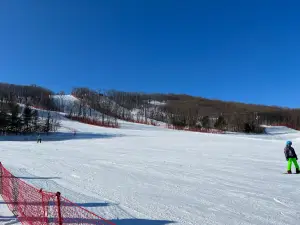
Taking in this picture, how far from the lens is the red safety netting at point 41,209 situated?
6.42 meters

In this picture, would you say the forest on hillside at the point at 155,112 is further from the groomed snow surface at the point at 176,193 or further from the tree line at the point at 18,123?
the groomed snow surface at the point at 176,193

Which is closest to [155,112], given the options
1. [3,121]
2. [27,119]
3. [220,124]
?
[220,124]

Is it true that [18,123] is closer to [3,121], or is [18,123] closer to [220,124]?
[3,121]

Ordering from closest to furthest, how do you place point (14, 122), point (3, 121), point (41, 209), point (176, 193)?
point (41, 209), point (176, 193), point (3, 121), point (14, 122)

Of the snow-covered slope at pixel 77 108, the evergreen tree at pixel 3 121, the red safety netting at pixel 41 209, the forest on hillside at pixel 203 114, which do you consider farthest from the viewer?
the snow-covered slope at pixel 77 108

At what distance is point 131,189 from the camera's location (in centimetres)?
1027

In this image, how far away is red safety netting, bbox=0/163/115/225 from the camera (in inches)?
253

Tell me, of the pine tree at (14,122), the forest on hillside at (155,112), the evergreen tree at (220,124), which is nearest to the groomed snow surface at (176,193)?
the pine tree at (14,122)

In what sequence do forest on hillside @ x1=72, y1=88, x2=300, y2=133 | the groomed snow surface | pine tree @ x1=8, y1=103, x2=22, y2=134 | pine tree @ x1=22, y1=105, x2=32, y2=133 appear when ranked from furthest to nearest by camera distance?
forest on hillside @ x1=72, y1=88, x2=300, y2=133
pine tree @ x1=22, y1=105, x2=32, y2=133
pine tree @ x1=8, y1=103, x2=22, y2=134
the groomed snow surface

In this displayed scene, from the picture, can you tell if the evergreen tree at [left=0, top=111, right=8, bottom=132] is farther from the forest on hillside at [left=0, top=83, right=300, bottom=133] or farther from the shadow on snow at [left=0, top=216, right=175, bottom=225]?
the shadow on snow at [left=0, top=216, right=175, bottom=225]

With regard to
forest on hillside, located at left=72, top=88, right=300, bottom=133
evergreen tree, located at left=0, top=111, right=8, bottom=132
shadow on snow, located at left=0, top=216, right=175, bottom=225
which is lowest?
shadow on snow, located at left=0, top=216, right=175, bottom=225

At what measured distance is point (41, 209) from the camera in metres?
6.96

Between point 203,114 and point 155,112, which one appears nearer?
point 203,114

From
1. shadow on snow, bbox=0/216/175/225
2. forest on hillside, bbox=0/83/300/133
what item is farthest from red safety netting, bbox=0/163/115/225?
forest on hillside, bbox=0/83/300/133
